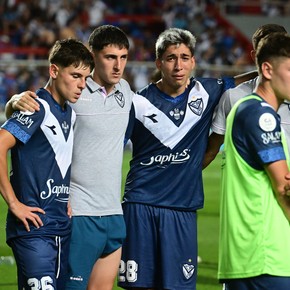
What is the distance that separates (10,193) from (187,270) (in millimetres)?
1643

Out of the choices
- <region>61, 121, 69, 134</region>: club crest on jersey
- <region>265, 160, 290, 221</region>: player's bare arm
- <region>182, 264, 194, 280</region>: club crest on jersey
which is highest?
<region>61, 121, 69, 134</region>: club crest on jersey

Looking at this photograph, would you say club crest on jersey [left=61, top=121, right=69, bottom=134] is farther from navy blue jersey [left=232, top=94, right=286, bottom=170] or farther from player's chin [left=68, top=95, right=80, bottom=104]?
navy blue jersey [left=232, top=94, right=286, bottom=170]

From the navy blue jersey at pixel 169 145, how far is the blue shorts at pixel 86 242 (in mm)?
421

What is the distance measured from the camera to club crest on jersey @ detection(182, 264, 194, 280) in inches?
257

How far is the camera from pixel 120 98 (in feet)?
20.8

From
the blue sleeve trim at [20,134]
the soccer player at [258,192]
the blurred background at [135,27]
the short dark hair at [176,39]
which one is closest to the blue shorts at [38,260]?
the blue sleeve trim at [20,134]

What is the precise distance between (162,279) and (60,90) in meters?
1.62

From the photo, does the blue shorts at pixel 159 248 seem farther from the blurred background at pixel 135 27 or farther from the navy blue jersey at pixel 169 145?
the blurred background at pixel 135 27

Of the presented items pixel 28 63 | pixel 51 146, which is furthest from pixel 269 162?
pixel 28 63

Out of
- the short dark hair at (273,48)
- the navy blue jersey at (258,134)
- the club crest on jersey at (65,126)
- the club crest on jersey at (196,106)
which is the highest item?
the short dark hair at (273,48)

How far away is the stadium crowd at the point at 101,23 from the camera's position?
73.1 ft

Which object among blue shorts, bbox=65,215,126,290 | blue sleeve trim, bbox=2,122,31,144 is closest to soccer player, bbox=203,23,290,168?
blue shorts, bbox=65,215,126,290

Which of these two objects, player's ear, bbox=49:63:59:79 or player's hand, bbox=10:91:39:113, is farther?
player's ear, bbox=49:63:59:79

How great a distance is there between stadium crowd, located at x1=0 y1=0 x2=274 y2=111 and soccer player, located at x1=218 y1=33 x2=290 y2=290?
16.2 meters
